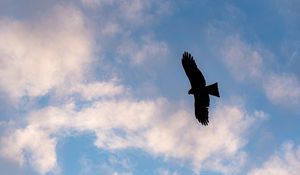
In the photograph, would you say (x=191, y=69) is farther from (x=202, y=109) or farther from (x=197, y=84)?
(x=202, y=109)

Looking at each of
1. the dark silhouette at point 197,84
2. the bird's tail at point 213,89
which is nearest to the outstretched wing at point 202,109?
the dark silhouette at point 197,84

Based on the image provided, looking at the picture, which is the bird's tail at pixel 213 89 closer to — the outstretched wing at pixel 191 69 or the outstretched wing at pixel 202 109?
the outstretched wing at pixel 191 69

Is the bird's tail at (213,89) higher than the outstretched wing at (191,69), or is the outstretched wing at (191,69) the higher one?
the outstretched wing at (191,69)

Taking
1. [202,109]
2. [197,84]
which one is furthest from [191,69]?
[202,109]

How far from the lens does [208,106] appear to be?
32.6 m

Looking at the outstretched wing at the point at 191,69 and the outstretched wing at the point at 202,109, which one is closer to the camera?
the outstretched wing at the point at 191,69

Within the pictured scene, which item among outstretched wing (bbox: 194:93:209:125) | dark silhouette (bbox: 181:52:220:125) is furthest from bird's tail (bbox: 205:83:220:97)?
outstretched wing (bbox: 194:93:209:125)

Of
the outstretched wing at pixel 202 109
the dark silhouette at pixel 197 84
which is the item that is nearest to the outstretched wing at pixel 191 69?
the dark silhouette at pixel 197 84

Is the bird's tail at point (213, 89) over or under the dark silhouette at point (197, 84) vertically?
under

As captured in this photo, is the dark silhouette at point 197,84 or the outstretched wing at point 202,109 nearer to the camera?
the dark silhouette at point 197,84

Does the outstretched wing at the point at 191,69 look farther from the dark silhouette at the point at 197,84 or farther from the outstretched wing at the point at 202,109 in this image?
the outstretched wing at the point at 202,109

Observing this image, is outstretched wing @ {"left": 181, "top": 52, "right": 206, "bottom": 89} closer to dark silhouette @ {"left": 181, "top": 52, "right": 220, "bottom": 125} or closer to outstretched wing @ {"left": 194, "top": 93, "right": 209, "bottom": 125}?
dark silhouette @ {"left": 181, "top": 52, "right": 220, "bottom": 125}

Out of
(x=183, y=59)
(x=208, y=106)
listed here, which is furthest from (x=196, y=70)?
(x=208, y=106)

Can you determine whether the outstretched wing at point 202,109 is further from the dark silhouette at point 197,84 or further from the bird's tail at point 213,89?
the bird's tail at point 213,89
